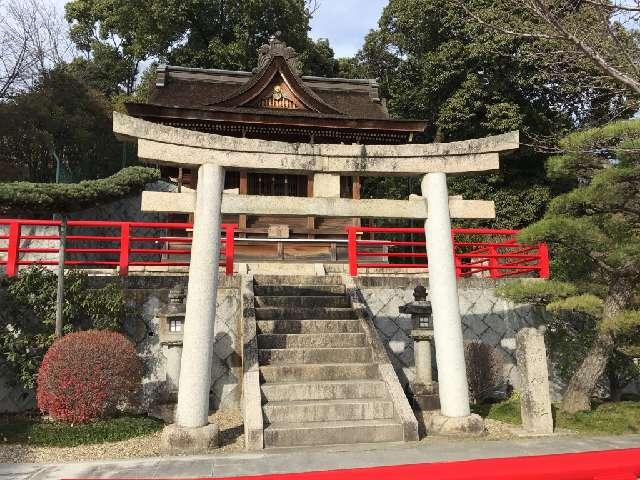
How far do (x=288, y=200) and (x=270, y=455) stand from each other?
10.1 ft

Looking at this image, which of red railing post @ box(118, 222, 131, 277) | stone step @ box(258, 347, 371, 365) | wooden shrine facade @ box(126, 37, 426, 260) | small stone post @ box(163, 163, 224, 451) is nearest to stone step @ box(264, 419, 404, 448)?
small stone post @ box(163, 163, 224, 451)

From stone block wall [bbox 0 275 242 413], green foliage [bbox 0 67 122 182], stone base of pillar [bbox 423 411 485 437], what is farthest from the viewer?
green foliage [bbox 0 67 122 182]

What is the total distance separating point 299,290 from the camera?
8.76 m

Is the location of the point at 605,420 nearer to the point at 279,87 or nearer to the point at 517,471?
the point at 517,471

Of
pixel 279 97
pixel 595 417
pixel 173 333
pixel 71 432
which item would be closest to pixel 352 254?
pixel 173 333

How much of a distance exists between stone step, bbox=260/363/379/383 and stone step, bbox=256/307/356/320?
1235mm

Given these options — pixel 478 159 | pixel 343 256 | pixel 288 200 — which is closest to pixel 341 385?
pixel 288 200

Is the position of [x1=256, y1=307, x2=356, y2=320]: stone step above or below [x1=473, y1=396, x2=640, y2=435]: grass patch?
above

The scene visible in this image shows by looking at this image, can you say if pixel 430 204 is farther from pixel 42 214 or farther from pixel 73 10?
pixel 73 10

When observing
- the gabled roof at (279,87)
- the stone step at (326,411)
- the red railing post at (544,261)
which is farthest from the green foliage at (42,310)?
the gabled roof at (279,87)

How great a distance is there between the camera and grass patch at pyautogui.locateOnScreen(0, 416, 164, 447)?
5.62 meters

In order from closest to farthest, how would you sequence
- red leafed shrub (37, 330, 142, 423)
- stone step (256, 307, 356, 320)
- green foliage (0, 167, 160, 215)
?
red leafed shrub (37, 330, 142, 423) → stone step (256, 307, 356, 320) → green foliage (0, 167, 160, 215)

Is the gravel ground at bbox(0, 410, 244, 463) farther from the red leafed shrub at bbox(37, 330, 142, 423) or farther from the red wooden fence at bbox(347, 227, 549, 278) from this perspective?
the red wooden fence at bbox(347, 227, 549, 278)

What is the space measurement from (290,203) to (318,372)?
2.38 metres
